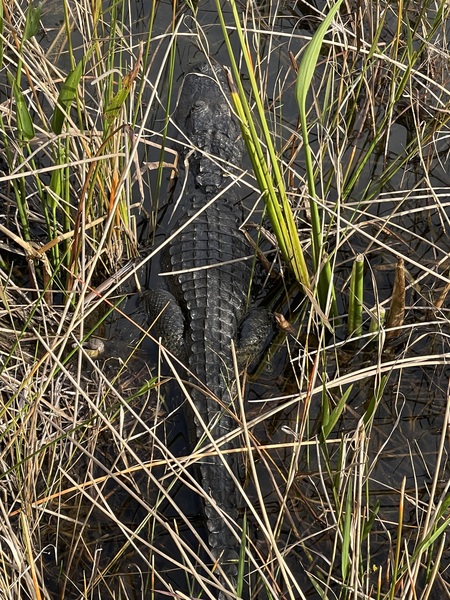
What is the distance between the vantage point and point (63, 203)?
304 centimetres

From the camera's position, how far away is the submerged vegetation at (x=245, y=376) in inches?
88.4

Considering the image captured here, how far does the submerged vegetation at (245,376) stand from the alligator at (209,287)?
10 centimetres

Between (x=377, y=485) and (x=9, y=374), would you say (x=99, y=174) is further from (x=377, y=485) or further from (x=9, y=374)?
(x=377, y=485)

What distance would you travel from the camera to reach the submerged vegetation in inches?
88.4

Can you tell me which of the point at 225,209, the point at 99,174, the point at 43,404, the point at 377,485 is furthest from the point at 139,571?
the point at 225,209

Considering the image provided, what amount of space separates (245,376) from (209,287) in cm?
96

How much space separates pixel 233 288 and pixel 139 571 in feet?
4.73

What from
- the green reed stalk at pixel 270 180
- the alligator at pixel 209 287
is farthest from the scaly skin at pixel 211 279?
the green reed stalk at pixel 270 180

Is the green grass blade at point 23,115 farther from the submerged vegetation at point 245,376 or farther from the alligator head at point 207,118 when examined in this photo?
the alligator head at point 207,118

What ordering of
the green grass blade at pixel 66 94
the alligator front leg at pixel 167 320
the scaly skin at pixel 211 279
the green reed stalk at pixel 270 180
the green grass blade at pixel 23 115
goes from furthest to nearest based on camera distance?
the alligator front leg at pixel 167 320 < the scaly skin at pixel 211 279 < the green reed stalk at pixel 270 180 < the green grass blade at pixel 23 115 < the green grass blade at pixel 66 94

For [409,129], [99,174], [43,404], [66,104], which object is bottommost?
[43,404]

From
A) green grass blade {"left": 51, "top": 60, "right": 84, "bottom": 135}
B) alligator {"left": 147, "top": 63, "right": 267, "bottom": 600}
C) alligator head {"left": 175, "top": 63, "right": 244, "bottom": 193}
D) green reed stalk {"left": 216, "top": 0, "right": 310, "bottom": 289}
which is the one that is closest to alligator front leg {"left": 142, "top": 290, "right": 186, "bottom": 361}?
alligator {"left": 147, "top": 63, "right": 267, "bottom": 600}

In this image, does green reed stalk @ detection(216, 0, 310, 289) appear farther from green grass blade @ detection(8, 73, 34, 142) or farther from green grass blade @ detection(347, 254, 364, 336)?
green grass blade @ detection(8, 73, 34, 142)

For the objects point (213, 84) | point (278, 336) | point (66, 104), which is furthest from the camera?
point (213, 84)
